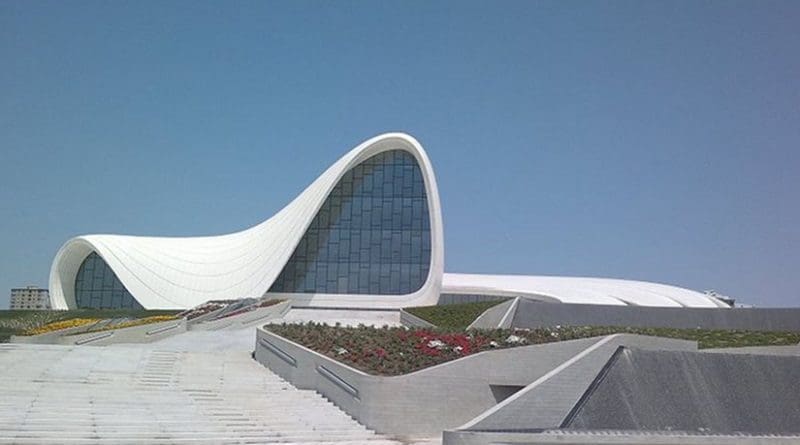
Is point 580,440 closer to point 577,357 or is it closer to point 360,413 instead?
point 577,357

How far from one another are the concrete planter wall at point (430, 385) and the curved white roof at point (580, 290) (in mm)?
18563

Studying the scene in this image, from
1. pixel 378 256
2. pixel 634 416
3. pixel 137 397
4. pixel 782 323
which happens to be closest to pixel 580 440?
pixel 634 416

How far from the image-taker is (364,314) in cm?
3519

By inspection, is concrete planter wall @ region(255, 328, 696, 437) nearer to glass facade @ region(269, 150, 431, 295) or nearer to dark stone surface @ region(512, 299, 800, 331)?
dark stone surface @ region(512, 299, 800, 331)

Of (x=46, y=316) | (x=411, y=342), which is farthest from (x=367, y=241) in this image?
(x=411, y=342)

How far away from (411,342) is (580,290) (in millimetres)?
23126

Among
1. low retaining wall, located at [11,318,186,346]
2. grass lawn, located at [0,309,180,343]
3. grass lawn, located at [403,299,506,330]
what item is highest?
grass lawn, located at [403,299,506,330]

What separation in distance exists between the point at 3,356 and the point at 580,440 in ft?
41.4

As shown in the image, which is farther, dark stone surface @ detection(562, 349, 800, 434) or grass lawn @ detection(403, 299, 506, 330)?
grass lawn @ detection(403, 299, 506, 330)

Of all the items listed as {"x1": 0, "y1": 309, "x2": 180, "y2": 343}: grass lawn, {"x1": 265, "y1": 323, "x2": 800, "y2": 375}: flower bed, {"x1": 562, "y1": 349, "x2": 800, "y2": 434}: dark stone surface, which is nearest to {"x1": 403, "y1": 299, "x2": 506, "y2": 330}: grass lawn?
{"x1": 265, "y1": 323, "x2": 800, "y2": 375}: flower bed

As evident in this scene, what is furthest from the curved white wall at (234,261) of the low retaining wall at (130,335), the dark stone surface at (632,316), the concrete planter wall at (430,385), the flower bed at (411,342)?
the concrete planter wall at (430,385)

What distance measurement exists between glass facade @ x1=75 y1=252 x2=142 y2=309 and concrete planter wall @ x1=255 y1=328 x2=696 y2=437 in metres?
25.5

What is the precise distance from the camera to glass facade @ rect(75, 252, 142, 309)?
39594 millimetres

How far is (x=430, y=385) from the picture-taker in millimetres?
14836
